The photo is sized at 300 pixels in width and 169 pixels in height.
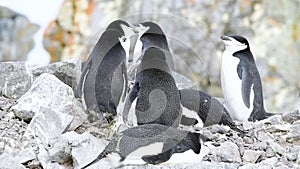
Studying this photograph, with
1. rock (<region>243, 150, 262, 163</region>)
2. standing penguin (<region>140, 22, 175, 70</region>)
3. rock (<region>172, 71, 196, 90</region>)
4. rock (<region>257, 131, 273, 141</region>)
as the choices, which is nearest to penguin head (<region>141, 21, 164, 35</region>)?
standing penguin (<region>140, 22, 175, 70</region>)

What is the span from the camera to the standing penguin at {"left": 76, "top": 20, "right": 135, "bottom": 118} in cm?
308

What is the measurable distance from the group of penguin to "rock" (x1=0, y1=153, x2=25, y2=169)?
0.94ft

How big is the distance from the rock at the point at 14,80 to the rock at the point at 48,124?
43cm

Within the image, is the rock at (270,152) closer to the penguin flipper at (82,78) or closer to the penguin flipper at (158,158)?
the penguin flipper at (158,158)

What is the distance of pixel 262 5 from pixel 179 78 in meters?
2.19

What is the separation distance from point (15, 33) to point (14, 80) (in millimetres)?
2862

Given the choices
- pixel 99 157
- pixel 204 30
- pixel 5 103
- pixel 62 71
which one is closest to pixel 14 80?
pixel 5 103

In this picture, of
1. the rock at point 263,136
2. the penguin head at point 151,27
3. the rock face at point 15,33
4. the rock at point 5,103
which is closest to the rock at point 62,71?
the rock at point 5,103

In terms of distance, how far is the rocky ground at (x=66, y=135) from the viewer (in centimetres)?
250

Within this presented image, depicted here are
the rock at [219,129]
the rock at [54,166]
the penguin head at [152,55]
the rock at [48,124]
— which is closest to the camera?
the rock at [54,166]

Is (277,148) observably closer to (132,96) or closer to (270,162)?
(270,162)

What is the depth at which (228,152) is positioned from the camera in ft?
8.56

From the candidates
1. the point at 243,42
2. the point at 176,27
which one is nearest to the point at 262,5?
the point at 176,27

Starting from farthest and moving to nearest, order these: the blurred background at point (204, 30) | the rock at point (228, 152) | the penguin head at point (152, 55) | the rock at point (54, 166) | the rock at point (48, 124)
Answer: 1. the blurred background at point (204, 30)
2. the penguin head at point (152, 55)
3. the rock at point (48, 124)
4. the rock at point (228, 152)
5. the rock at point (54, 166)
